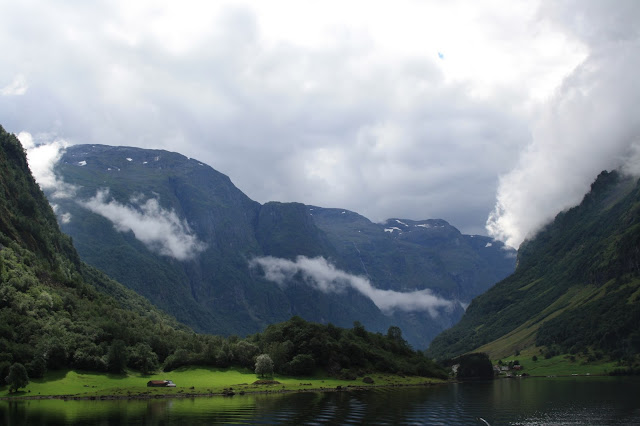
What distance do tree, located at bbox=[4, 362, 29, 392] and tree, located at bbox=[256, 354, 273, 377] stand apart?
7633 centimetres

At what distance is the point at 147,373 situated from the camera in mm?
180125

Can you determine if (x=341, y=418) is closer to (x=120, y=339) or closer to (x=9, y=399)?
(x=9, y=399)

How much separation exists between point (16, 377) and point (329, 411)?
80.4 metres

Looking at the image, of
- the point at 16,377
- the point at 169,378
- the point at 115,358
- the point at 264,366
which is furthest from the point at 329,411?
the point at 115,358

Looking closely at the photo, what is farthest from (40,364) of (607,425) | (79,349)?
(607,425)

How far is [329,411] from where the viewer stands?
103 metres

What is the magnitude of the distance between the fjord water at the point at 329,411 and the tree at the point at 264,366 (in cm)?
5227

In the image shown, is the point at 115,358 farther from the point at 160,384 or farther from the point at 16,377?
the point at 16,377

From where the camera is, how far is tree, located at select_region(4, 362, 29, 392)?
12988cm

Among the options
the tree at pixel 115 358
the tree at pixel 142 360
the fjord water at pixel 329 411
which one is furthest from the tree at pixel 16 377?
the tree at pixel 142 360

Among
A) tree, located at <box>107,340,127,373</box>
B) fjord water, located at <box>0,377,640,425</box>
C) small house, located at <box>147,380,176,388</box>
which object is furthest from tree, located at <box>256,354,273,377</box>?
fjord water, located at <box>0,377,640,425</box>

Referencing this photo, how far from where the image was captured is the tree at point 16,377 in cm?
12988

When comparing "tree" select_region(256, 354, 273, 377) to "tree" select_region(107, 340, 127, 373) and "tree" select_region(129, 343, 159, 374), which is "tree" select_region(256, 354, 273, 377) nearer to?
"tree" select_region(129, 343, 159, 374)

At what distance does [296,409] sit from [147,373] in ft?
303
